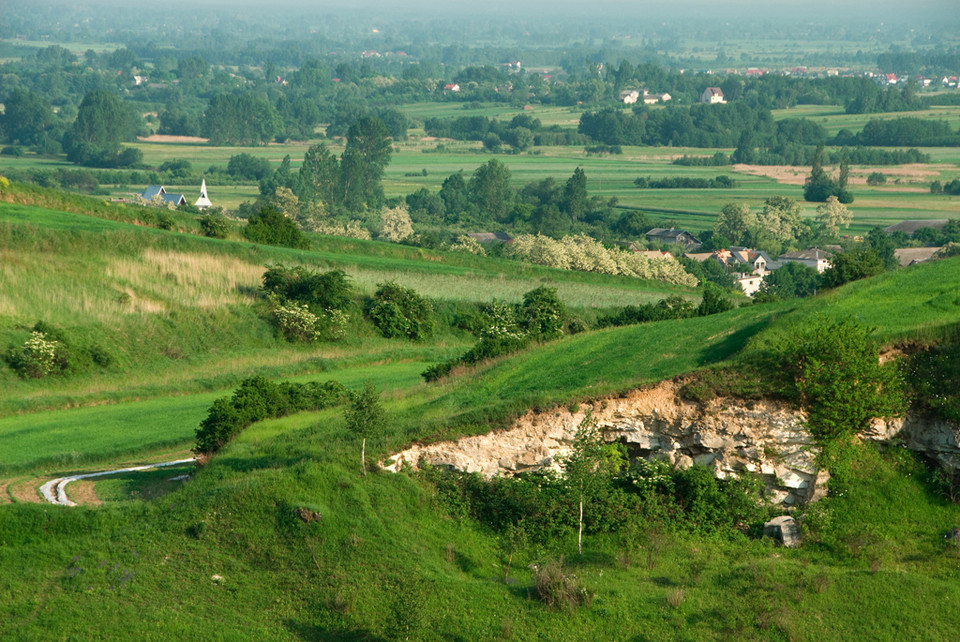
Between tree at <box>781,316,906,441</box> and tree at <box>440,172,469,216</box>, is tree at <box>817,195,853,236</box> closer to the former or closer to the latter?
tree at <box>440,172,469,216</box>

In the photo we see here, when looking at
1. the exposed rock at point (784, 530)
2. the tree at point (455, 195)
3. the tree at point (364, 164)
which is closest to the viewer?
the exposed rock at point (784, 530)

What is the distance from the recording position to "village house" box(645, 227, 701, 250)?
126044mm

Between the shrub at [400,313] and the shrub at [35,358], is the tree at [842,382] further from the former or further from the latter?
the shrub at [400,313]

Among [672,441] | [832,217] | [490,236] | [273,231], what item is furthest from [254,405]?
[832,217]

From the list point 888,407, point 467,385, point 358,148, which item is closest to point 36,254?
point 467,385

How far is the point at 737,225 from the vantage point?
129 m

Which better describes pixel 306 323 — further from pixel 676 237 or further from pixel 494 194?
pixel 494 194

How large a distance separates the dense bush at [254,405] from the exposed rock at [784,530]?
47.2ft

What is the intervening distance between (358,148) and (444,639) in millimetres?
152448

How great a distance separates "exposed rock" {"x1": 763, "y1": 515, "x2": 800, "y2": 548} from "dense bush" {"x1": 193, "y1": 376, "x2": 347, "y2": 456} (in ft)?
47.2

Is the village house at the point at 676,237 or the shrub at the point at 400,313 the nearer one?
the shrub at the point at 400,313

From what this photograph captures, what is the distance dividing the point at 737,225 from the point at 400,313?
82.5 m

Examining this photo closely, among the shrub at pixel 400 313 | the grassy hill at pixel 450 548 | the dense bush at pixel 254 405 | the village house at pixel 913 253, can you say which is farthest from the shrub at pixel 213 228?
the village house at pixel 913 253

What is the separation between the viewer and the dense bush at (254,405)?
3052cm
